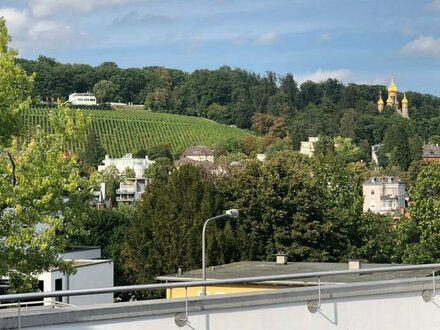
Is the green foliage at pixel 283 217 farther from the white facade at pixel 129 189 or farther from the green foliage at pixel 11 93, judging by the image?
the white facade at pixel 129 189

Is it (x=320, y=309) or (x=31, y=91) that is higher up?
(x=31, y=91)

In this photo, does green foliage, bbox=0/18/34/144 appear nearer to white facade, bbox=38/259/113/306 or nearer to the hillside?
white facade, bbox=38/259/113/306

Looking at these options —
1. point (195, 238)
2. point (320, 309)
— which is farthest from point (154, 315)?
point (195, 238)

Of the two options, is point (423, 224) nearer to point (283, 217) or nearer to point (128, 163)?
point (283, 217)

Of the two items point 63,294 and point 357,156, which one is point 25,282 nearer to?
point 63,294

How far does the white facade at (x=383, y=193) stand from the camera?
6024 inches

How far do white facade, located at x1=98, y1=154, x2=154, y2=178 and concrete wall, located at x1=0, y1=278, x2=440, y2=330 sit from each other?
150586 mm

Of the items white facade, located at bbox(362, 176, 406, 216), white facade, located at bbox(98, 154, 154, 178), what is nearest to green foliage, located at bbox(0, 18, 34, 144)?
white facade, located at bbox(362, 176, 406, 216)

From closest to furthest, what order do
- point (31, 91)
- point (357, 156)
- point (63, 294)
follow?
point (63, 294) → point (31, 91) → point (357, 156)

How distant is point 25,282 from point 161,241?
115ft

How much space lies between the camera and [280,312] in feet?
33.0

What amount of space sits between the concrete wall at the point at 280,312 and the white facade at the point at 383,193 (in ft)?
470

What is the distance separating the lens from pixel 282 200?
52438mm

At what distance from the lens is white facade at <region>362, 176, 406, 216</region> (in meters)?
153
